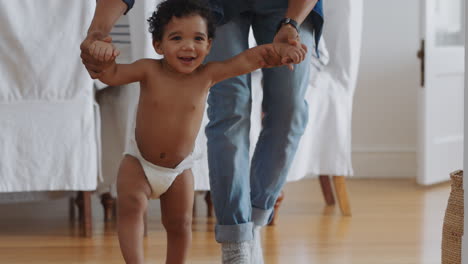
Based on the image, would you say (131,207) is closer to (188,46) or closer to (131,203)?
(131,203)

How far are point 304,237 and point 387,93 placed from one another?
1.59 meters

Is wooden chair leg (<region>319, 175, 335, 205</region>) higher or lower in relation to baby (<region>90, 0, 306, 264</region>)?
lower

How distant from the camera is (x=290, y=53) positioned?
1.58m

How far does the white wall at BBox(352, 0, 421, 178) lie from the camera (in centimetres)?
402

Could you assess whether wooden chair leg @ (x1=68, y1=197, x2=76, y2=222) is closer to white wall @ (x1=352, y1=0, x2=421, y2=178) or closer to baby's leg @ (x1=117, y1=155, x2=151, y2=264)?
baby's leg @ (x1=117, y1=155, x2=151, y2=264)

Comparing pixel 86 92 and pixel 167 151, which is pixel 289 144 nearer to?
pixel 167 151

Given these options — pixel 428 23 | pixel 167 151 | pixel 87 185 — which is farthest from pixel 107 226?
pixel 428 23

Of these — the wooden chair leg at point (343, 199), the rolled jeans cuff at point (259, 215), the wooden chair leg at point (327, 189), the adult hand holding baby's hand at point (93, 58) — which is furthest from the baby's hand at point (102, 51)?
the wooden chair leg at point (327, 189)

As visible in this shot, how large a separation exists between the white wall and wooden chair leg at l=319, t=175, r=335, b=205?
31.4 inches

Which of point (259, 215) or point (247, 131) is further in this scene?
point (259, 215)

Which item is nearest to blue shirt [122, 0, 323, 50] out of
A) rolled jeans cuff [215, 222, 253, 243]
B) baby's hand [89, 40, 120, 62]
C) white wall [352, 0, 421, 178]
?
baby's hand [89, 40, 120, 62]

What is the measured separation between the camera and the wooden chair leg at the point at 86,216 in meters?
2.58

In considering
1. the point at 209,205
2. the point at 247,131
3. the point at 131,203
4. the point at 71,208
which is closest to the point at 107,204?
the point at 71,208

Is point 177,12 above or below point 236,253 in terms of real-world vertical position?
above
